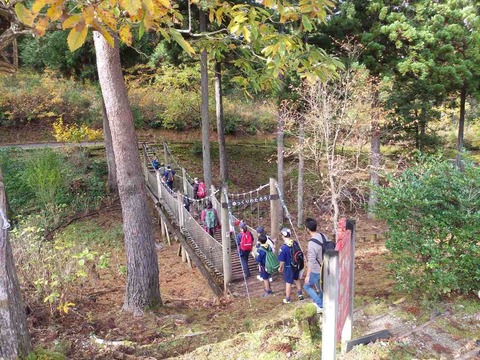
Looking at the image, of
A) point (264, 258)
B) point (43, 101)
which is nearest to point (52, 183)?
point (43, 101)

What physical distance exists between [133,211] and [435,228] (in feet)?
13.9

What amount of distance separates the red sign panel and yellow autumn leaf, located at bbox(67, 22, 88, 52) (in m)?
2.32

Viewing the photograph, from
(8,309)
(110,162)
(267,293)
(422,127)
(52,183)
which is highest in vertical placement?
(422,127)

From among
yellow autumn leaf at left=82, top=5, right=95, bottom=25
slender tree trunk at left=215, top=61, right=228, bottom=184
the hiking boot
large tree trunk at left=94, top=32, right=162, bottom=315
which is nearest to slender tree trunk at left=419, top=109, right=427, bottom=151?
slender tree trunk at left=215, top=61, right=228, bottom=184

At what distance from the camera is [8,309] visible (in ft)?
10.2

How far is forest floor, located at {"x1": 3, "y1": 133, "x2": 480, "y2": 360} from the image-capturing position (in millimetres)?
3863

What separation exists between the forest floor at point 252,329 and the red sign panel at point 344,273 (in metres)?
0.61

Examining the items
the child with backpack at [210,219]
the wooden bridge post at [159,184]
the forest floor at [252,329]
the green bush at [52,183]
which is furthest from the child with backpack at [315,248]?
the green bush at [52,183]

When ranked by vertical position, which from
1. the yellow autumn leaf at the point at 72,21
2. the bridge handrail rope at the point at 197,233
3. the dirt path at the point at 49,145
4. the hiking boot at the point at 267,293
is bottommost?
the hiking boot at the point at 267,293

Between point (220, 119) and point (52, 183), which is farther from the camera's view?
point (220, 119)

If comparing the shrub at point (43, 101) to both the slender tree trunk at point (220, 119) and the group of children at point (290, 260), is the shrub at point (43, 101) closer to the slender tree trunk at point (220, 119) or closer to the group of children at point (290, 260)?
the slender tree trunk at point (220, 119)

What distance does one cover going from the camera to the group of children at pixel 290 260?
15.5ft

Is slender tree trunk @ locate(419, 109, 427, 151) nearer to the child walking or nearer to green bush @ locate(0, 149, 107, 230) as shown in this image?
the child walking

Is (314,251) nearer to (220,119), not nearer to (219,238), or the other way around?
(219,238)
